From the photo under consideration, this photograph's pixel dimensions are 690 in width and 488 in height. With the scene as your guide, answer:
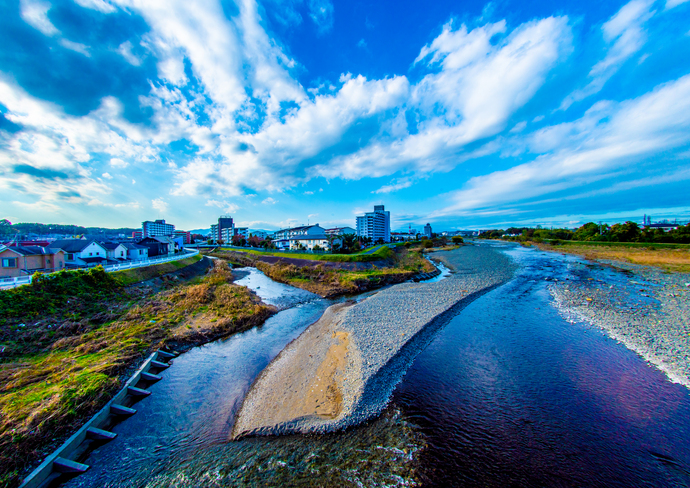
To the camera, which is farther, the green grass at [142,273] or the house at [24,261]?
the green grass at [142,273]

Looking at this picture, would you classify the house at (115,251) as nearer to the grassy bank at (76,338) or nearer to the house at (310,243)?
the grassy bank at (76,338)

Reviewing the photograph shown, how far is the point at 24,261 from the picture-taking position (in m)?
21.3

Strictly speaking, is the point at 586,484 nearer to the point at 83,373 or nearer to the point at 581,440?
the point at 581,440

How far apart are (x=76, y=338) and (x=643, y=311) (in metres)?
34.8

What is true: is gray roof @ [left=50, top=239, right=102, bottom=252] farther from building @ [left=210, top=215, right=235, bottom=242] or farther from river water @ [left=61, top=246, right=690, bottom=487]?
building @ [left=210, top=215, right=235, bottom=242]

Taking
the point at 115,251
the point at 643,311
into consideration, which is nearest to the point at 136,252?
the point at 115,251

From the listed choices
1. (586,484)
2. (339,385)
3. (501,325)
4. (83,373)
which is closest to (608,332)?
(501,325)

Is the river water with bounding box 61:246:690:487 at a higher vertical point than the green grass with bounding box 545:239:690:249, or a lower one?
lower

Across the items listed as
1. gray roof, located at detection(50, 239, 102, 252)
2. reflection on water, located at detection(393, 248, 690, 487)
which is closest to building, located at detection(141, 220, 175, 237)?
gray roof, located at detection(50, 239, 102, 252)

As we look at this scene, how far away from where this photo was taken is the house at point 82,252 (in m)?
28.1

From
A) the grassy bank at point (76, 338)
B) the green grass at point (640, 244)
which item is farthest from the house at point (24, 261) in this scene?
the green grass at point (640, 244)

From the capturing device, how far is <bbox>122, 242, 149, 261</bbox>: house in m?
36.8

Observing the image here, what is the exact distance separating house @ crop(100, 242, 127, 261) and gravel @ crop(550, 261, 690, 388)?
5359 cm

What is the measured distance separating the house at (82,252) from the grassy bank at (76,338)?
14.6 m
